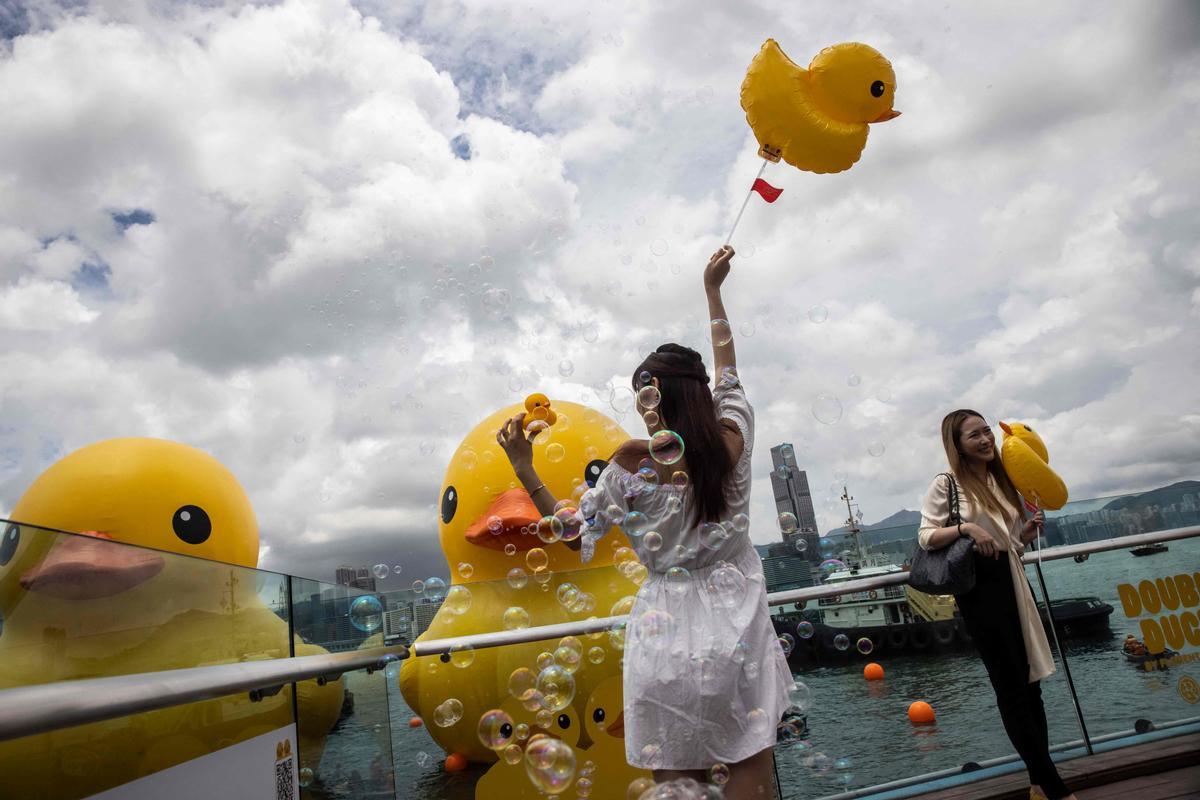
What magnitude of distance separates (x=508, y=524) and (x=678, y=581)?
2.41 meters

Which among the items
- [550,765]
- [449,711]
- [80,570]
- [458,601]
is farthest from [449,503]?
[80,570]

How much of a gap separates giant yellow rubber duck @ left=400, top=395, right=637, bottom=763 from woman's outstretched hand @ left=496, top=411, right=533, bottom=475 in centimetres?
95

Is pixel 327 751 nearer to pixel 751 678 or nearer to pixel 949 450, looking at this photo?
pixel 751 678

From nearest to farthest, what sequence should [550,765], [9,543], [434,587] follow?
[9,543]
[550,765]
[434,587]

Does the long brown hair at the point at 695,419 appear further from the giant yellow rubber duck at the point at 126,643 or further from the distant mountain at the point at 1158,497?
the distant mountain at the point at 1158,497

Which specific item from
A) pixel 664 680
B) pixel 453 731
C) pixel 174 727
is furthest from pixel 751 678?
pixel 453 731

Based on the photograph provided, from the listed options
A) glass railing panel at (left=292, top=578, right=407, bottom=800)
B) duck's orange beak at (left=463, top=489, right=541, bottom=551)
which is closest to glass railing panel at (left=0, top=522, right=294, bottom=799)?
glass railing panel at (left=292, top=578, right=407, bottom=800)

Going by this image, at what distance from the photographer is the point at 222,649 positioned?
6.24 feet

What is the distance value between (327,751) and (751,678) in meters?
1.54

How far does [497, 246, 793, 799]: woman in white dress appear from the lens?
1.67 m

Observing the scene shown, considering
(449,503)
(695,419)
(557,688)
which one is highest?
(449,503)

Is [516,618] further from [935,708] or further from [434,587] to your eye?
[935,708]

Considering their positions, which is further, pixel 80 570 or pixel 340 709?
pixel 340 709

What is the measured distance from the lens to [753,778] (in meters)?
1.67
